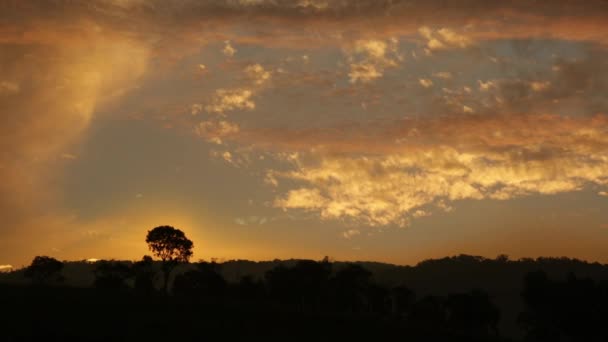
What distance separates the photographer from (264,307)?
305ft

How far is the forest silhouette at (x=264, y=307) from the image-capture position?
218ft

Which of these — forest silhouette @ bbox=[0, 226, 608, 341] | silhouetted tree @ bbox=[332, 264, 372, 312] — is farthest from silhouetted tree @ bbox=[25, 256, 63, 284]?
silhouetted tree @ bbox=[332, 264, 372, 312]

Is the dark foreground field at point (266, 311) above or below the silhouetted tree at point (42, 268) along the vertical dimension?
below

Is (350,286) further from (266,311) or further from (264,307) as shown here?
(266,311)

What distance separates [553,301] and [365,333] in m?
60.1

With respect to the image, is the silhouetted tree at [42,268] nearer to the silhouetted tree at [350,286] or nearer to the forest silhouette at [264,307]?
the forest silhouette at [264,307]

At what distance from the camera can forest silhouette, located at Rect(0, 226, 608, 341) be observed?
66562mm

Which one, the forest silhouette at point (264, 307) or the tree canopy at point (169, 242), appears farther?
the tree canopy at point (169, 242)

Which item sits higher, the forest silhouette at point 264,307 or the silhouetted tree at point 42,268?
the silhouetted tree at point 42,268

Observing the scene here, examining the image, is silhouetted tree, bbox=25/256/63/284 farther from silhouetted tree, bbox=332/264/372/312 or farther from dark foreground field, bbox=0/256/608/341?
silhouetted tree, bbox=332/264/372/312

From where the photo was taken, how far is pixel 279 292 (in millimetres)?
158750

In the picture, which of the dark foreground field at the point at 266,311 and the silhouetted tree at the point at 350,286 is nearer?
the dark foreground field at the point at 266,311

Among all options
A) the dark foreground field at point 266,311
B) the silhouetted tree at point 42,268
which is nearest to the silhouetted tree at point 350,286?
the dark foreground field at point 266,311

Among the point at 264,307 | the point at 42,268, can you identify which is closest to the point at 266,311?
the point at 264,307
